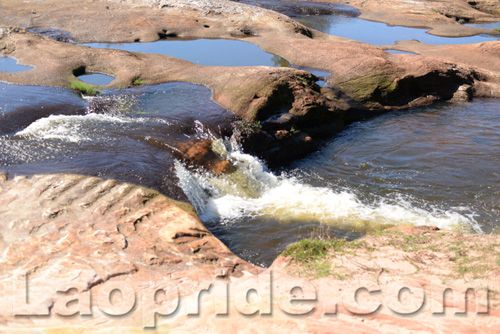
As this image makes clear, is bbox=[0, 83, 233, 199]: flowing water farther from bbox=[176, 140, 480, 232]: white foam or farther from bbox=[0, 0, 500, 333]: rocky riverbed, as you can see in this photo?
bbox=[176, 140, 480, 232]: white foam

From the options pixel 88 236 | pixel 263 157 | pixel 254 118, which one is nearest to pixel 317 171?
pixel 263 157

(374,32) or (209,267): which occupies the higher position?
(374,32)

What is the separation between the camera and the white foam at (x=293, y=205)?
652 cm

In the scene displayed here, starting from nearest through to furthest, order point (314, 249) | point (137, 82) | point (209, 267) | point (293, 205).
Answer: point (209, 267)
point (314, 249)
point (293, 205)
point (137, 82)

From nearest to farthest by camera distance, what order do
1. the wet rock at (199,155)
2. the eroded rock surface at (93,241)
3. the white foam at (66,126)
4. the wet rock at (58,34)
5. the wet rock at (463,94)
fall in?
the eroded rock surface at (93,241), the white foam at (66,126), the wet rock at (199,155), the wet rock at (463,94), the wet rock at (58,34)

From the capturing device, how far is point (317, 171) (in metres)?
8.39

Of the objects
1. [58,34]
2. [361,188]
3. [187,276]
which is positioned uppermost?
[58,34]

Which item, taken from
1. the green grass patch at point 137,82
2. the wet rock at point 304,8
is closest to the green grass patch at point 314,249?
the green grass patch at point 137,82

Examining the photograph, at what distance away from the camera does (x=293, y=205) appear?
699 cm

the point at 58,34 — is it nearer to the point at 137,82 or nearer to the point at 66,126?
the point at 137,82

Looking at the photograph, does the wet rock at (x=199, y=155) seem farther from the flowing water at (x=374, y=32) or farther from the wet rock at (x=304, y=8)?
the wet rock at (x=304, y=8)

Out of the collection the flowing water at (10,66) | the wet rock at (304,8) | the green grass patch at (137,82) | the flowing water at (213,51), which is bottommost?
Answer: the green grass patch at (137,82)

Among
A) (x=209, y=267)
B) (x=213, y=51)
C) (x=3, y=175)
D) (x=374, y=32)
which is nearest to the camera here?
(x=209, y=267)

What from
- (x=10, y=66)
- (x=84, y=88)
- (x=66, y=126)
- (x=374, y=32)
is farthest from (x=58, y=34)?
(x=374, y=32)
